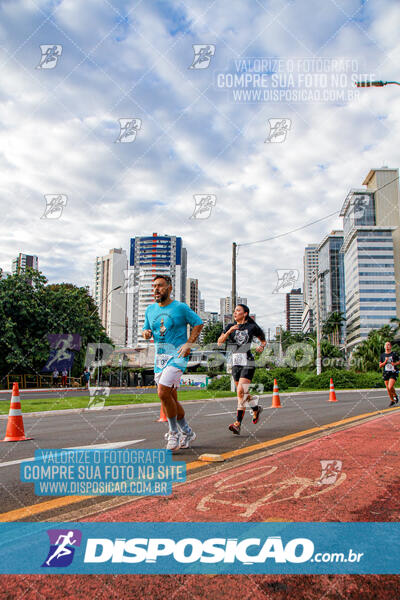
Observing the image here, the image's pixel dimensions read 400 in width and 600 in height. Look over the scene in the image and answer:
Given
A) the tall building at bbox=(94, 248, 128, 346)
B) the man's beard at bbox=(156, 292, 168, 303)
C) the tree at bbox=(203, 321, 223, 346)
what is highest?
the tall building at bbox=(94, 248, 128, 346)

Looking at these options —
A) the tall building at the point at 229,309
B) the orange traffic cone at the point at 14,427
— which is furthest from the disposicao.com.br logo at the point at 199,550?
the tall building at the point at 229,309

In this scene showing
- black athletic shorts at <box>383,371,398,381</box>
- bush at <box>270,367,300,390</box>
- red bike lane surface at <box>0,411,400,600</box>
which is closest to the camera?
red bike lane surface at <box>0,411,400,600</box>

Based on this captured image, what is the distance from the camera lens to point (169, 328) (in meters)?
5.16

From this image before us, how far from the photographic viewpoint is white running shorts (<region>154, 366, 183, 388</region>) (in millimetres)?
4907

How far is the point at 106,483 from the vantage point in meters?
3.64

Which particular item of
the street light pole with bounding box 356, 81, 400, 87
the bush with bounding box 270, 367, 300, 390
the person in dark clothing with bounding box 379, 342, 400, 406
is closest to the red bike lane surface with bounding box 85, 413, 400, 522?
the person in dark clothing with bounding box 379, 342, 400, 406

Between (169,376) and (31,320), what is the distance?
31659mm

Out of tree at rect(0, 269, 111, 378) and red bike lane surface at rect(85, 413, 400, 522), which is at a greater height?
tree at rect(0, 269, 111, 378)

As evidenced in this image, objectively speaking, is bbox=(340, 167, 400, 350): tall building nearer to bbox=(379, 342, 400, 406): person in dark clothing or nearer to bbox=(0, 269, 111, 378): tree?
bbox=(0, 269, 111, 378): tree

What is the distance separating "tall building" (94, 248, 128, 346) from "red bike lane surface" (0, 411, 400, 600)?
98.7m

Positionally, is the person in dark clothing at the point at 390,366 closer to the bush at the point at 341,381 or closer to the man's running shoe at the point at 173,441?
the man's running shoe at the point at 173,441

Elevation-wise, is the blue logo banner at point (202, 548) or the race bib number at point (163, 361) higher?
the race bib number at point (163, 361)

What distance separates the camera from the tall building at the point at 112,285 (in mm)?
107438

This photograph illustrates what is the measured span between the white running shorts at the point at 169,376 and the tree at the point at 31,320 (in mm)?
29021
